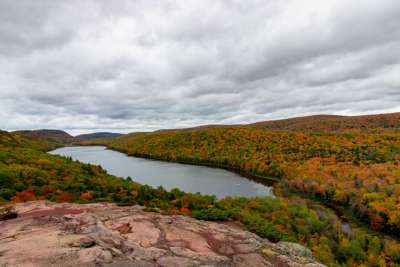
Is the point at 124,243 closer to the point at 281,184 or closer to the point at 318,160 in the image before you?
the point at 281,184

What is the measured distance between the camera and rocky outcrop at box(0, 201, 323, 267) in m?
5.76

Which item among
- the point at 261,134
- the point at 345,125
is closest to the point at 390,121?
the point at 345,125

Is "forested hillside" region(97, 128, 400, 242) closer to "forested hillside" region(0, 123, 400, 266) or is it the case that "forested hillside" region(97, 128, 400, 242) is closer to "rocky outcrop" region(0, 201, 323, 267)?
"forested hillside" region(0, 123, 400, 266)

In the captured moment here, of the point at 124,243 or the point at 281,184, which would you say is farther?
the point at 281,184

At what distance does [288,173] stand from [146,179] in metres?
34.3

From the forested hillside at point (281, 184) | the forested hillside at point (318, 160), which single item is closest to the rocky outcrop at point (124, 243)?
the forested hillside at point (281, 184)

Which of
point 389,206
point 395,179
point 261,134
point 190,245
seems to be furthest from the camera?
point 261,134

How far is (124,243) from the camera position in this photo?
6992 millimetres

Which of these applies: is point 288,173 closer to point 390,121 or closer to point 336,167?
point 336,167

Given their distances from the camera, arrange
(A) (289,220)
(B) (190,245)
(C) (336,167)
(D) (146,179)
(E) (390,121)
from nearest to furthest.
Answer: (B) (190,245) < (A) (289,220) < (C) (336,167) < (D) (146,179) < (E) (390,121)

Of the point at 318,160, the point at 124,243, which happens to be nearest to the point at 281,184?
the point at 318,160

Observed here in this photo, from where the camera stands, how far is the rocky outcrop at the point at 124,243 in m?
5.76

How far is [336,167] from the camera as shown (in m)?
52.2

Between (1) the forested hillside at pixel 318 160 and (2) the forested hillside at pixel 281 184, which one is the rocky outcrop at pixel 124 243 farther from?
(1) the forested hillside at pixel 318 160
